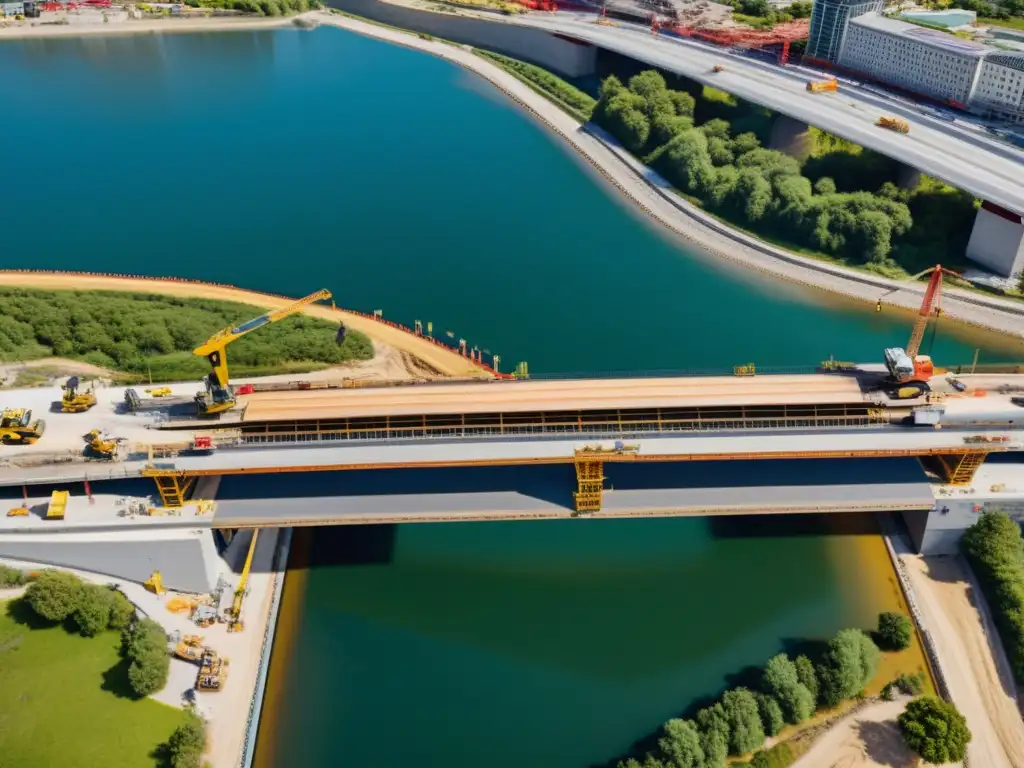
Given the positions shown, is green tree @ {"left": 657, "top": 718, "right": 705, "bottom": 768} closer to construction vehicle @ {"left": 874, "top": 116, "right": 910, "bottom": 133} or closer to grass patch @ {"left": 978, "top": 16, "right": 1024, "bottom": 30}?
construction vehicle @ {"left": 874, "top": 116, "right": 910, "bottom": 133}

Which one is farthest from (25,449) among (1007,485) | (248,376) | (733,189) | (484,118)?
(484,118)

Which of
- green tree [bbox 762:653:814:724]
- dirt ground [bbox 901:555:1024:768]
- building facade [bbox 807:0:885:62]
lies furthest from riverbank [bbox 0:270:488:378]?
building facade [bbox 807:0:885:62]

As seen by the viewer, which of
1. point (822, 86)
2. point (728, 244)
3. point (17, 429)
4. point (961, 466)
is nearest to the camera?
point (961, 466)

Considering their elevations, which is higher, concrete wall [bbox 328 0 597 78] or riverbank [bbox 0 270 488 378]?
concrete wall [bbox 328 0 597 78]

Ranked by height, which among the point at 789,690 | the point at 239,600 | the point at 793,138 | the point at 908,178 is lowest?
the point at 239,600

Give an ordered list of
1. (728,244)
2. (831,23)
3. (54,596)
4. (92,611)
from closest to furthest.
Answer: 1. (54,596)
2. (92,611)
3. (728,244)
4. (831,23)

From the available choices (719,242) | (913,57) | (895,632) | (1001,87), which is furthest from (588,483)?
(913,57)

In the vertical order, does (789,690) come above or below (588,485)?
below

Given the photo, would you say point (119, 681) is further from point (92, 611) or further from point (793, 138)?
point (793, 138)
